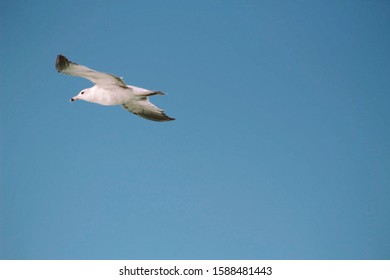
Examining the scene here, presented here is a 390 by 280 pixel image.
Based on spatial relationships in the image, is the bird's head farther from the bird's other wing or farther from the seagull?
the bird's other wing

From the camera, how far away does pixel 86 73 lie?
2514 mm

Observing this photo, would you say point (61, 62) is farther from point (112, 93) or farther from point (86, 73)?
point (112, 93)

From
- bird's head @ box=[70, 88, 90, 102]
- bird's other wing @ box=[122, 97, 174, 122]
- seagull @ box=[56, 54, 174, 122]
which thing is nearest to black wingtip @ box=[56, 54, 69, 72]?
seagull @ box=[56, 54, 174, 122]

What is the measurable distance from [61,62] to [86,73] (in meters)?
0.17

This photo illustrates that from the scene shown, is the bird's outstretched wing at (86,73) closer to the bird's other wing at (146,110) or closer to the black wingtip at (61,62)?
the black wingtip at (61,62)

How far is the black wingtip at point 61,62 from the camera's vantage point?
238cm

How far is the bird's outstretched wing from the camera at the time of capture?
94.0 inches

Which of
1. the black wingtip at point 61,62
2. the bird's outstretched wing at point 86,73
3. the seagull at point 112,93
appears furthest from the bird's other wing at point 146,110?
the black wingtip at point 61,62

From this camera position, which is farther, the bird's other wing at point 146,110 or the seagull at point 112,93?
the bird's other wing at point 146,110

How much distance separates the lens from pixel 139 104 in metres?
2.82

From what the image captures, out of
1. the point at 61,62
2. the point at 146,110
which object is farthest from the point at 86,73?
the point at 146,110
